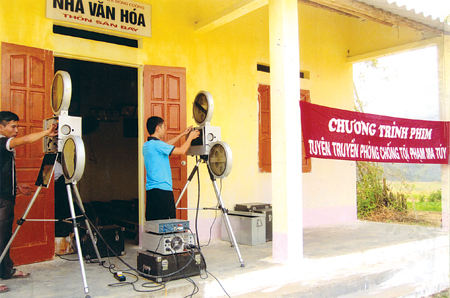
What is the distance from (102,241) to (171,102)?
7.14 feet

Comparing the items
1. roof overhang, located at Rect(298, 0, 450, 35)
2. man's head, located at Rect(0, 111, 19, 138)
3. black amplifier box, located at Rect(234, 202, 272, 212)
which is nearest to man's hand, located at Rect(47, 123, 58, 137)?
Result: man's head, located at Rect(0, 111, 19, 138)

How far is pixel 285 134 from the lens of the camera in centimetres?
457

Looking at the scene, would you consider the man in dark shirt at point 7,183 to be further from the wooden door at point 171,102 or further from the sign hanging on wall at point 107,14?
the wooden door at point 171,102

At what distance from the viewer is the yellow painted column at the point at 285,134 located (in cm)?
454

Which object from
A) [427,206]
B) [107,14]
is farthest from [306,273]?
[427,206]

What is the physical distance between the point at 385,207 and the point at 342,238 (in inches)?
183

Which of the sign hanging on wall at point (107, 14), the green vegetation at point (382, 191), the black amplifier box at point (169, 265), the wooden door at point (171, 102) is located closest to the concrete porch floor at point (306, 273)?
the black amplifier box at point (169, 265)

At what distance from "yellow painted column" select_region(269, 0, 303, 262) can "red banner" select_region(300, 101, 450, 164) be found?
284 mm

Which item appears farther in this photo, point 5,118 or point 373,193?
point 373,193

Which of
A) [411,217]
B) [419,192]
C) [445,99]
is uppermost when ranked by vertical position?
[445,99]

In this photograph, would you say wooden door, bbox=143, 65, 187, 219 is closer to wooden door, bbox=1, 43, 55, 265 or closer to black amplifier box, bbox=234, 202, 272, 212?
black amplifier box, bbox=234, 202, 272, 212

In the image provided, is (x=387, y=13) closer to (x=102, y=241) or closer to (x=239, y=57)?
(x=239, y=57)

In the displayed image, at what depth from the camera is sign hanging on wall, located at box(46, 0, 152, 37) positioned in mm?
4699

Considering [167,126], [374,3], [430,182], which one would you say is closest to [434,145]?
[430,182]
